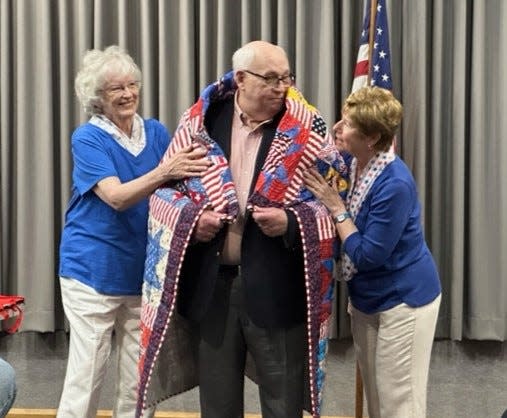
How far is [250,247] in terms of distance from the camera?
226 centimetres

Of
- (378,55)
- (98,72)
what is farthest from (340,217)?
(378,55)

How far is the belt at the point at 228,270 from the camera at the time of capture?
90.8 inches

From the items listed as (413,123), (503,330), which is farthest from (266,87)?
(503,330)

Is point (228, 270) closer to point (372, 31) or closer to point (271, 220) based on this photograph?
point (271, 220)

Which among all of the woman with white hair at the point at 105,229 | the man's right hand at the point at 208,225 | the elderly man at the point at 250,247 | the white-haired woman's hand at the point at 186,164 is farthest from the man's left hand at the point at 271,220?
the woman with white hair at the point at 105,229

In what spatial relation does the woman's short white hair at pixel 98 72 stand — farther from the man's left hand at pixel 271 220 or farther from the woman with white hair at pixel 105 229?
the man's left hand at pixel 271 220

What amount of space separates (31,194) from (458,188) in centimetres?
200

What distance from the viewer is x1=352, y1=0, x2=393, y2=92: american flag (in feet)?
10.5

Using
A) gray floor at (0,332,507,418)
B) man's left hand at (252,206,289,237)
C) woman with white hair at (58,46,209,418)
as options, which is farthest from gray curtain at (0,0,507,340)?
man's left hand at (252,206,289,237)

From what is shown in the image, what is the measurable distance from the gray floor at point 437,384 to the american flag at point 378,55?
1278 millimetres

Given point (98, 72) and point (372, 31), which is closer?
point (98, 72)

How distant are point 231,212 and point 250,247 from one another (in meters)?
0.12

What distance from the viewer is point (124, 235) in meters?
2.71

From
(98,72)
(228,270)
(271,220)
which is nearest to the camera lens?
(271,220)
